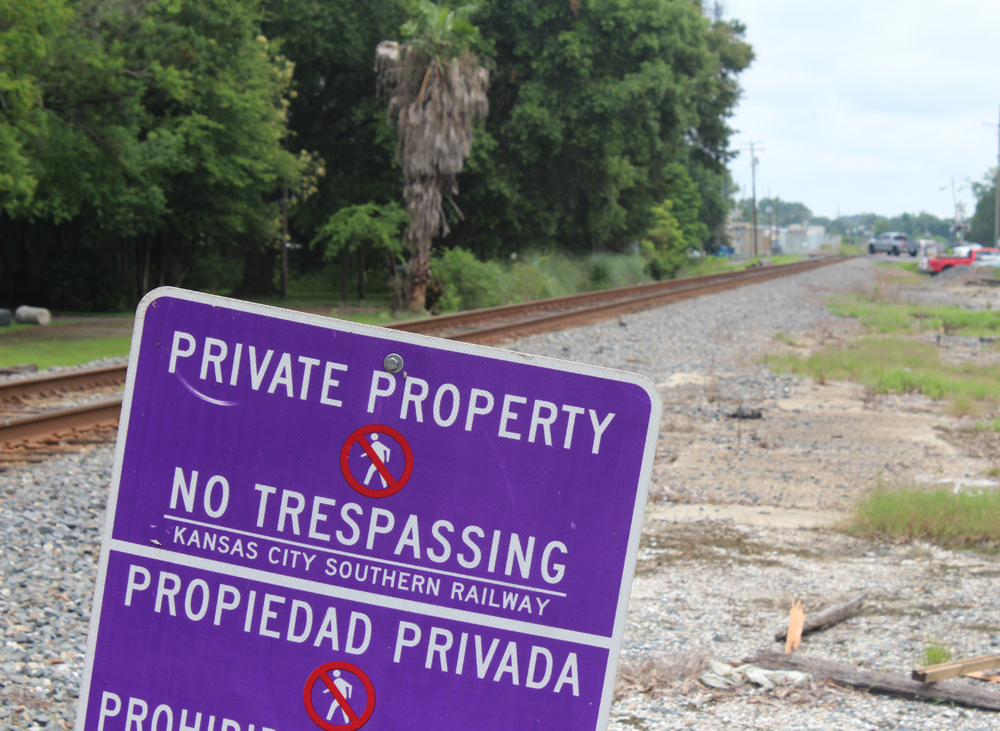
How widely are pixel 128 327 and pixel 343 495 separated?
70.1 ft

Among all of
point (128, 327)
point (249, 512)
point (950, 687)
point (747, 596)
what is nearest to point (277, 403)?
point (249, 512)

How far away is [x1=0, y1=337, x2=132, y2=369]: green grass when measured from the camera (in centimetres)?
1477

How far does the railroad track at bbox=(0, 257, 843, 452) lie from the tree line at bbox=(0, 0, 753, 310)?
438cm

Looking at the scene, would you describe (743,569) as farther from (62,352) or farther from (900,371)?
(62,352)

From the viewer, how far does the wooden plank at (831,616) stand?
5.21 m

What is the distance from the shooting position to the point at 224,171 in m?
26.1

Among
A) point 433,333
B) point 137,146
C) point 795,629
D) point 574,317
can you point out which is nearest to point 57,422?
point 795,629

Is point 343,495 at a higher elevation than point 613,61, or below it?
below

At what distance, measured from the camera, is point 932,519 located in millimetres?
7379

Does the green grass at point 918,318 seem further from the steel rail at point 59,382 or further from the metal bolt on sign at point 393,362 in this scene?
the metal bolt on sign at point 393,362

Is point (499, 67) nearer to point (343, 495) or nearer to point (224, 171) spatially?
point (224, 171)

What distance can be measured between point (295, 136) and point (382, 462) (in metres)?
35.8

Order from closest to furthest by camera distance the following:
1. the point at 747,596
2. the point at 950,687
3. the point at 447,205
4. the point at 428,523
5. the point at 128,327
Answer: the point at 428,523, the point at 950,687, the point at 747,596, the point at 128,327, the point at 447,205

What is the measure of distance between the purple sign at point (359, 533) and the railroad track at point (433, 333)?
159cm
